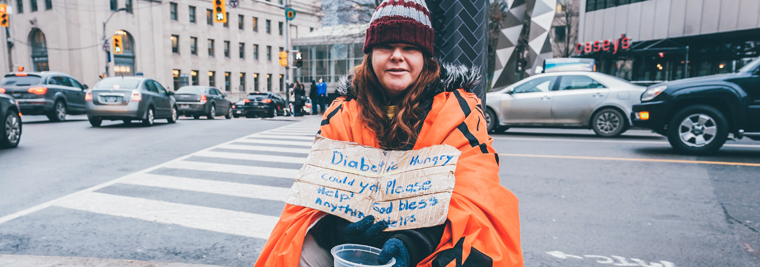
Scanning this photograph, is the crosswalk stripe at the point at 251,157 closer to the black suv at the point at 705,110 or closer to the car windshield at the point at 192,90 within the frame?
the black suv at the point at 705,110

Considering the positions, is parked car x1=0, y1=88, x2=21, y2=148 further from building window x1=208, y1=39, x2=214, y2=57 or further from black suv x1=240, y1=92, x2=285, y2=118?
building window x1=208, y1=39, x2=214, y2=57

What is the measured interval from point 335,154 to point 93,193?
488 centimetres

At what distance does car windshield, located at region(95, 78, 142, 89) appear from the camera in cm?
1296

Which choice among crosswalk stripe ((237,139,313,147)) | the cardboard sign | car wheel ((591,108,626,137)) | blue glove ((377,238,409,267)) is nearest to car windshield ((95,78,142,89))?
crosswalk stripe ((237,139,313,147))

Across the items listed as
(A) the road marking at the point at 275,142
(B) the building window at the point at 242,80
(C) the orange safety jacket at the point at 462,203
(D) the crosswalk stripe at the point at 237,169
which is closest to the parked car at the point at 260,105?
(A) the road marking at the point at 275,142

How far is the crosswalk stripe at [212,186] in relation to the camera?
5.41 metres

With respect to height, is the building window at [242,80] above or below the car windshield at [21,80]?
above

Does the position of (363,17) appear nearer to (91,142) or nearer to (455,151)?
(91,142)

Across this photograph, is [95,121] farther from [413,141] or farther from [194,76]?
[194,76]

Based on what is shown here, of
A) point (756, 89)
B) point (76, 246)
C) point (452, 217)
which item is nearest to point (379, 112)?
point (452, 217)

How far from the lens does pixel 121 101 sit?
12.7m

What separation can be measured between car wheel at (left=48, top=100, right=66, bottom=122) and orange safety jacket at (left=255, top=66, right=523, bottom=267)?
661 inches

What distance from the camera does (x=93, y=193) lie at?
541 centimetres

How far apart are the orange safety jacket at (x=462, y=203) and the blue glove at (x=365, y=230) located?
0.55ft
